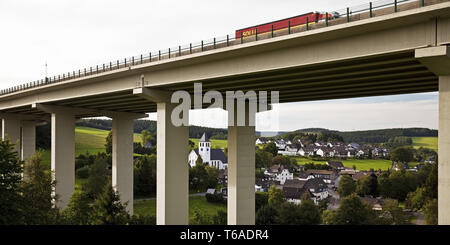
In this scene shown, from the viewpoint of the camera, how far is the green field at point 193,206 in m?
57.0

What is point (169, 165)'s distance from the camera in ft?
89.6

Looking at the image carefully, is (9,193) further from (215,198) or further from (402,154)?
(402,154)

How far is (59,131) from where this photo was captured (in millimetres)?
41812

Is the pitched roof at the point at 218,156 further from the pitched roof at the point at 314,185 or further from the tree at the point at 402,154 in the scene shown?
the tree at the point at 402,154

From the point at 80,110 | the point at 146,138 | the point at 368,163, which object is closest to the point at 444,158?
the point at 80,110

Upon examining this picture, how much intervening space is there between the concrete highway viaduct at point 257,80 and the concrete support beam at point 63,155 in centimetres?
12

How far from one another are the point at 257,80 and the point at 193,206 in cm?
4502

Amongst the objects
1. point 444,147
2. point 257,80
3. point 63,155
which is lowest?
point 63,155

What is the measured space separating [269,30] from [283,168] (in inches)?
3328

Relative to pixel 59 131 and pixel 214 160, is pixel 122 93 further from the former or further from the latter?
pixel 214 160

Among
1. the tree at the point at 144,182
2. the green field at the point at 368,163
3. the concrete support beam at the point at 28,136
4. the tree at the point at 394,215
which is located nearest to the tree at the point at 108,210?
the tree at the point at 144,182

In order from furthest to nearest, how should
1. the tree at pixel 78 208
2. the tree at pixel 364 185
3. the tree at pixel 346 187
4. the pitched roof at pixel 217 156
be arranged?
the pitched roof at pixel 217 156 < the tree at pixel 346 187 < the tree at pixel 364 185 < the tree at pixel 78 208

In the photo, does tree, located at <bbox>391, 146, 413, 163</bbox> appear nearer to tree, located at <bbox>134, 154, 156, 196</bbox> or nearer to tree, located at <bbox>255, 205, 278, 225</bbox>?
tree, located at <bbox>255, 205, 278, 225</bbox>
